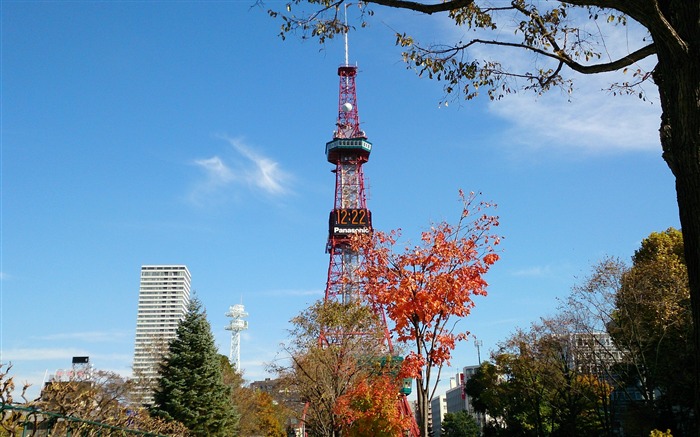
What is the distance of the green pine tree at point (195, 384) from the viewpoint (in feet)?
84.8

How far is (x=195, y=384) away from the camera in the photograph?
26.4 metres

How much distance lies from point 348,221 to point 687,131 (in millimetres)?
51072

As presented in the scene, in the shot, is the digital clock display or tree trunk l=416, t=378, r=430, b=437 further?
the digital clock display

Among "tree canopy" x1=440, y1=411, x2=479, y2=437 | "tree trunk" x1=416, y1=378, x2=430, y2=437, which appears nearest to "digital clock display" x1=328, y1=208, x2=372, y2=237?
"tree canopy" x1=440, y1=411, x2=479, y2=437

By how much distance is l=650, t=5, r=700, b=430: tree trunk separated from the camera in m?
4.29

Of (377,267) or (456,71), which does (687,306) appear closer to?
(377,267)

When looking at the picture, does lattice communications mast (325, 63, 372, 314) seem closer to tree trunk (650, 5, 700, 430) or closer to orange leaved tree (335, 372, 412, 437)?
orange leaved tree (335, 372, 412, 437)

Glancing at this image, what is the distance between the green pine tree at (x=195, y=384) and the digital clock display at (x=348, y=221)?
27.1 m

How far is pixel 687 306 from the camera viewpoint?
70.9ft

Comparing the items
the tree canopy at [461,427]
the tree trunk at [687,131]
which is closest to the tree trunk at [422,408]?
the tree trunk at [687,131]

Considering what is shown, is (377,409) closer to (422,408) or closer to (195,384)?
(195,384)

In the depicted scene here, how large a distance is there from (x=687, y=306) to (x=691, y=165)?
2029cm

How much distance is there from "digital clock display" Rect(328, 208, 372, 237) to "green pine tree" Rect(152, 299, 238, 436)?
27.1m

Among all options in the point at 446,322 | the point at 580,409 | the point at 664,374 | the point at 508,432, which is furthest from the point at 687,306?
the point at 508,432
